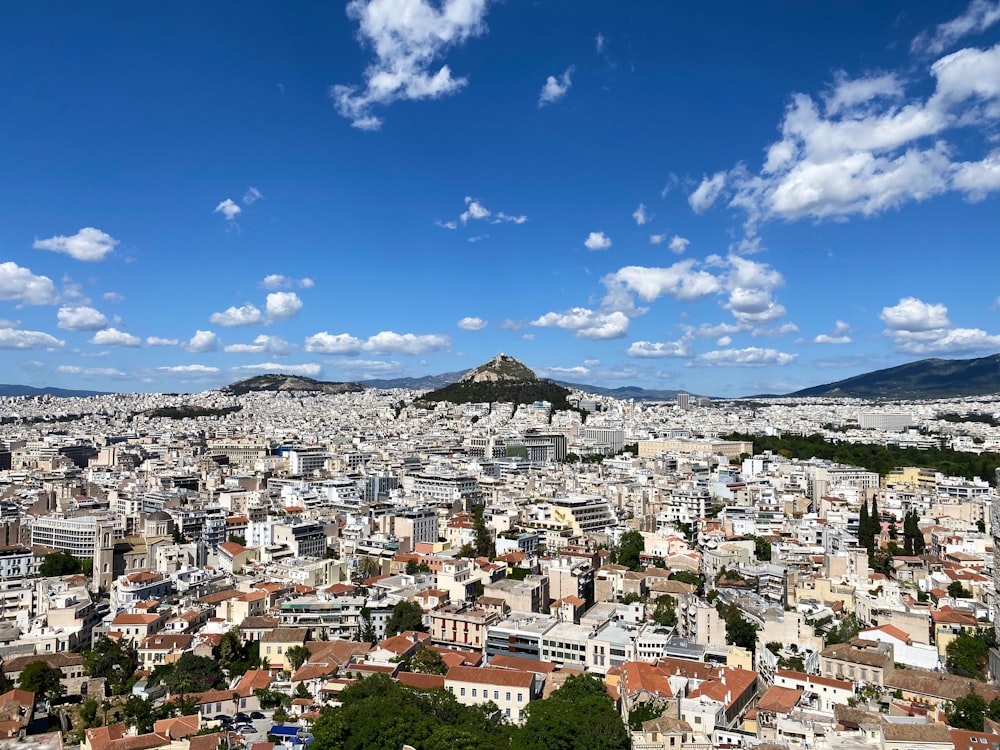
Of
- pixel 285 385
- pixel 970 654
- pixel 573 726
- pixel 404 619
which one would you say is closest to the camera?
pixel 573 726

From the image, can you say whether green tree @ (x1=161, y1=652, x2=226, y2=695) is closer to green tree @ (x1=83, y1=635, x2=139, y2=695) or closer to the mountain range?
green tree @ (x1=83, y1=635, x2=139, y2=695)

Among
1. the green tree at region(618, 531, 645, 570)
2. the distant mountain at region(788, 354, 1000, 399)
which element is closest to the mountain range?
the distant mountain at region(788, 354, 1000, 399)

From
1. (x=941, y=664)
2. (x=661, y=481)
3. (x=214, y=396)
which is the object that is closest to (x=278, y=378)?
(x=214, y=396)

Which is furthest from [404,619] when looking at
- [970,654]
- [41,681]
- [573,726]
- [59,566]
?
[59,566]

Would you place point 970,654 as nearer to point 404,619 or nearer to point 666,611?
point 666,611

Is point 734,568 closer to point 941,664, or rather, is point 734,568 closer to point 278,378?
point 941,664

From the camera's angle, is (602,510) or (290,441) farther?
(290,441)
